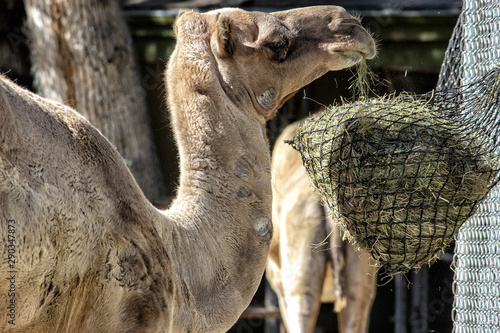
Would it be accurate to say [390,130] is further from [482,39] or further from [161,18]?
[161,18]

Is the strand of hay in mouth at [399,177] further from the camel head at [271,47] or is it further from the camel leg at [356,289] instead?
the camel leg at [356,289]

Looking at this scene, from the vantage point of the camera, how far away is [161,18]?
7.03 metres

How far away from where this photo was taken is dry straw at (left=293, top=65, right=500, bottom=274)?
2.77 m

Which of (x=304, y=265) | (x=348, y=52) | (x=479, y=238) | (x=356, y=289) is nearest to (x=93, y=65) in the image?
(x=304, y=265)

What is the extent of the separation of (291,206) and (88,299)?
3.00 m

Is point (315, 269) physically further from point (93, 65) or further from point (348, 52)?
point (93, 65)

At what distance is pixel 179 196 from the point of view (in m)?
2.97

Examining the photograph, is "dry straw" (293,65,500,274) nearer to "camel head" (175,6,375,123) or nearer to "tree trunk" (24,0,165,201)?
"camel head" (175,6,375,123)

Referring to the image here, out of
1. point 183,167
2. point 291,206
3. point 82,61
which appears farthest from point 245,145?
point 82,61

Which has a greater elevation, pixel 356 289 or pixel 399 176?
pixel 399 176

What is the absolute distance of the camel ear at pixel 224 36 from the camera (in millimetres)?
2930

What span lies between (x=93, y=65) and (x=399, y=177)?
4.24 meters

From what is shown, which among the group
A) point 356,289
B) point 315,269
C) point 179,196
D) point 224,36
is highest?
point 224,36

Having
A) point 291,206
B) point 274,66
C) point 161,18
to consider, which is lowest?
point 291,206
